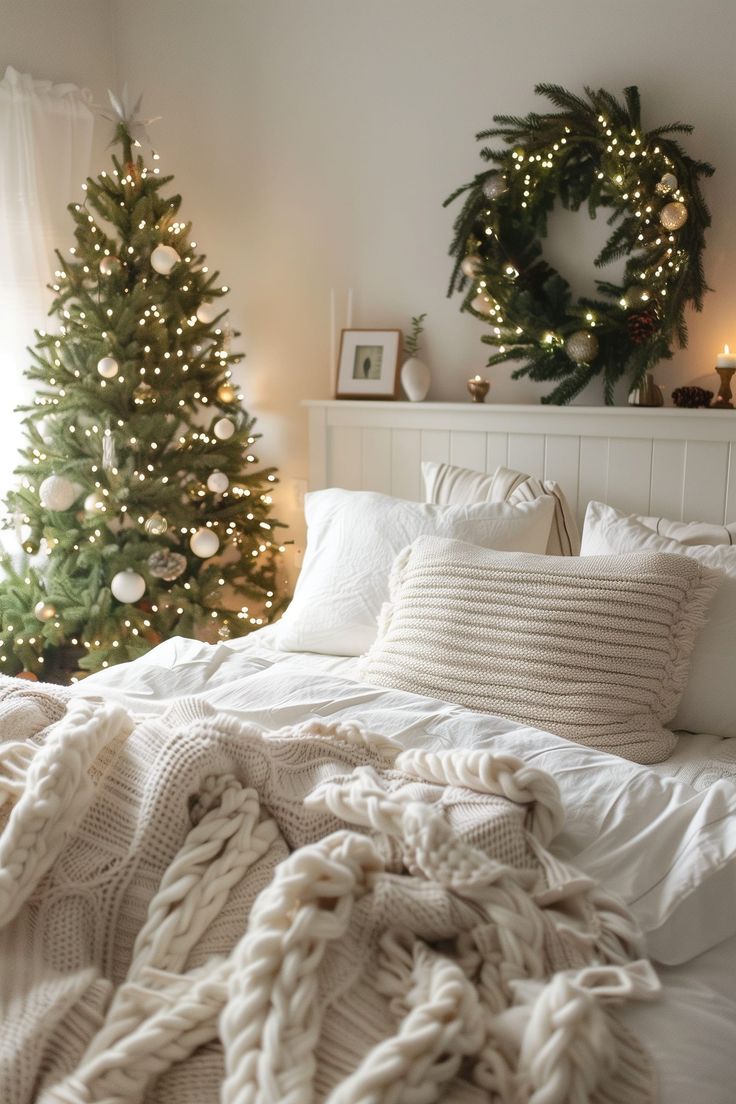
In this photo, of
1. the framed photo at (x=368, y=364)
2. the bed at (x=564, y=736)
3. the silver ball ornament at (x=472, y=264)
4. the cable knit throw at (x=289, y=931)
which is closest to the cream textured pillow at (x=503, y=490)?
the bed at (x=564, y=736)

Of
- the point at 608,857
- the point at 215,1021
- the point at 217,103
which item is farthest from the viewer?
the point at 217,103

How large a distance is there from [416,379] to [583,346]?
0.62 metres

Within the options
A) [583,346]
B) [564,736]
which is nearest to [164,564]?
[583,346]

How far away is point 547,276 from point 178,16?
6.05ft

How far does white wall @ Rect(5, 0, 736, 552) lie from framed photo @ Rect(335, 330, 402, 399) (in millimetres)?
85

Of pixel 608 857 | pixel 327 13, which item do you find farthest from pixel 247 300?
pixel 608 857

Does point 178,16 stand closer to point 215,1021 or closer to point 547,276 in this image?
point 547,276

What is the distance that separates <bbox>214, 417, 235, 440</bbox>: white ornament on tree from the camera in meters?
3.20

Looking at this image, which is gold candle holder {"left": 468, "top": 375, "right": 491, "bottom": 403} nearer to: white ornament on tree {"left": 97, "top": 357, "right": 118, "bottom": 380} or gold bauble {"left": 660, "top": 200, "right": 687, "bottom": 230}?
gold bauble {"left": 660, "top": 200, "right": 687, "bottom": 230}

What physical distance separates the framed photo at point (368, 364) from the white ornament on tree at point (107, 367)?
0.75 m

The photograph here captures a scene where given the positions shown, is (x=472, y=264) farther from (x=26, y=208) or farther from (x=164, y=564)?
(x=26, y=208)

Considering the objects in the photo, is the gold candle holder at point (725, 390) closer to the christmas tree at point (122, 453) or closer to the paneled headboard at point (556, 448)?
the paneled headboard at point (556, 448)

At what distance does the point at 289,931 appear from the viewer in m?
0.83

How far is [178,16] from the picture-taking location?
11.7 ft
